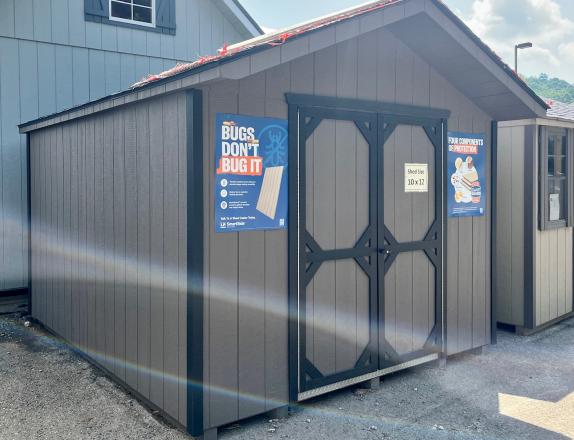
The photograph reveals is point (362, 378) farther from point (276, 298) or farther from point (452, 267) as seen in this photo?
point (452, 267)

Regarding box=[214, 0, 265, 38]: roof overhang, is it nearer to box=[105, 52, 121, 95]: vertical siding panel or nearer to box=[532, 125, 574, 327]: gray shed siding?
box=[105, 52, 121, 95]: vertical siding panel

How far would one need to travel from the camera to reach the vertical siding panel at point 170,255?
4117mm

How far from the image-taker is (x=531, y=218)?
673 centimetres

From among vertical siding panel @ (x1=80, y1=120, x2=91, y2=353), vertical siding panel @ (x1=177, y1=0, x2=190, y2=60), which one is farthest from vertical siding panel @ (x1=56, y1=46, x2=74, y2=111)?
vertical siding panel @ (x1=80, y1=120, x2=91, y2=353)

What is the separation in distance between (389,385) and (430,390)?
351mm

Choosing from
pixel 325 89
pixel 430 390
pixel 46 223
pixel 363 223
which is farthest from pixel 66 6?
pixel 430 390

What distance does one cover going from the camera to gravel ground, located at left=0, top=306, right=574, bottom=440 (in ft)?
13.7

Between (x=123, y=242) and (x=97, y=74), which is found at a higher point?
(x=97, y=74)

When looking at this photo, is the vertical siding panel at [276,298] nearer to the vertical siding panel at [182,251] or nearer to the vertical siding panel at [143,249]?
the vertical siding panel at [182,251]

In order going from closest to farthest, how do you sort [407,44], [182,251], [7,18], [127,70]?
[182,251] < [407,44] < [7,18] < [127,70]

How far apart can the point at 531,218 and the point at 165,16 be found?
6.31m

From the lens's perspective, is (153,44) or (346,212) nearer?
(346,212)

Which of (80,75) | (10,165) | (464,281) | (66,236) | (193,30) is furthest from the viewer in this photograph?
(193,30)

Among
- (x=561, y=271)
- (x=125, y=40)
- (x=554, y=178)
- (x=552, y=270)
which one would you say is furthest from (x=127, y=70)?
(x=561, y=271)
